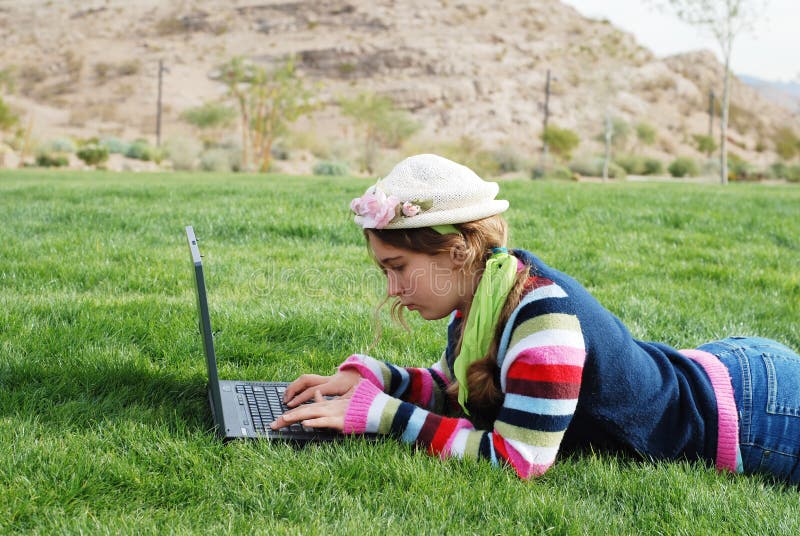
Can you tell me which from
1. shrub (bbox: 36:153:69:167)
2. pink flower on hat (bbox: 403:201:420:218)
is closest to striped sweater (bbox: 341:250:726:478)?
pink flower on hat (bbox: 403:201:420:218)

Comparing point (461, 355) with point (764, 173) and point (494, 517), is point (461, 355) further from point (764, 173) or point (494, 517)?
point (764, 173)

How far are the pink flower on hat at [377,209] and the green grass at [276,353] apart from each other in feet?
2.47

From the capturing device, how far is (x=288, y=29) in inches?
3095

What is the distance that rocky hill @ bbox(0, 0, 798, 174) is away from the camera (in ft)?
200

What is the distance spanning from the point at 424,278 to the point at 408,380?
27.6 inches

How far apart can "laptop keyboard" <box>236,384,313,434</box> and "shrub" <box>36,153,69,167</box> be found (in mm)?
29837

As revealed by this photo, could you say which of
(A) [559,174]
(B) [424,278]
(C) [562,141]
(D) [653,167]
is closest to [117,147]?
(A) [559,174]

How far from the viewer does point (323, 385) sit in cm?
306

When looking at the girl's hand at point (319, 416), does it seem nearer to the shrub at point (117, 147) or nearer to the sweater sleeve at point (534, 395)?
the sweater sleeve at point (534, 395)

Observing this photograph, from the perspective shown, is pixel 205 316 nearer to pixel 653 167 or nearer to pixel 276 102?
pixel 276 102

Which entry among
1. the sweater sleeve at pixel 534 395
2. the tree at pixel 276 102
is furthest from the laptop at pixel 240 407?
the tree at pixel 276 102

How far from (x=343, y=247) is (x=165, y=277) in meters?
1.73

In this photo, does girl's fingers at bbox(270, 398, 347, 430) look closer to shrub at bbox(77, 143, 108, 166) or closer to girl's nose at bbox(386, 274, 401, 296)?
girl's nose at bbox(386, 274, 401, 296)

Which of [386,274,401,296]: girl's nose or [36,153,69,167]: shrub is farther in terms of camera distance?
[36,153,69,167]: shrub
